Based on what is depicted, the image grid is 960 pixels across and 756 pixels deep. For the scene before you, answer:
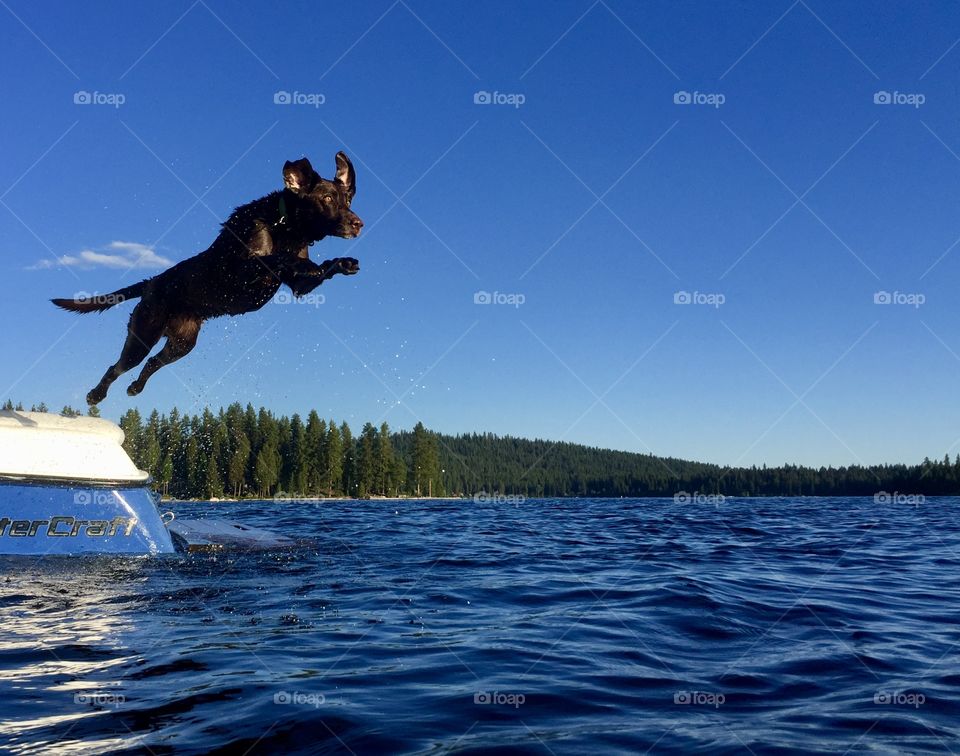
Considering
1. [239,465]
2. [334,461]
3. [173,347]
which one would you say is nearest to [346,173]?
[173,347]

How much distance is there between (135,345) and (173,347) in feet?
1.74

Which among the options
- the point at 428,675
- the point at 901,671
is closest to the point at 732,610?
the point at 901,671

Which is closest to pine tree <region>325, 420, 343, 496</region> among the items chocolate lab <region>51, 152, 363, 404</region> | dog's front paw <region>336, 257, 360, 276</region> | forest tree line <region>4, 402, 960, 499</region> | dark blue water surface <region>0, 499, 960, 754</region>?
forest tree line <region>4, 402, 960, 499</region>

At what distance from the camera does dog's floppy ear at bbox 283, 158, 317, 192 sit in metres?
8.80

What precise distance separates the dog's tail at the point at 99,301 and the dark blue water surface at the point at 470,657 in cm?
381

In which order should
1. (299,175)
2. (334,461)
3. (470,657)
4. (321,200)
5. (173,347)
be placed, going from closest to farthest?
1. (470,657)
2. (299,175)
3. (321,200)
4. (173,347)
5. (334,461)

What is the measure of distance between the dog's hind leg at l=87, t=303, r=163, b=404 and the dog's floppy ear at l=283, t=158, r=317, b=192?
111 inches

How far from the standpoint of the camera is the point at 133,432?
2921 inches

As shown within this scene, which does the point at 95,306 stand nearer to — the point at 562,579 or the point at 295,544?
the point at 295,544

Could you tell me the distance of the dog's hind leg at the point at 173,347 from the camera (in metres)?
9.86

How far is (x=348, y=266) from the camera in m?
7.97

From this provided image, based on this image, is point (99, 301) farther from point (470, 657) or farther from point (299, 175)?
point (470, 657)

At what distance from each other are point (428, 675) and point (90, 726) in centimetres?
254

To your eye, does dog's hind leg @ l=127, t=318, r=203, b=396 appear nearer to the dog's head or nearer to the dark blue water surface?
the dog's head
